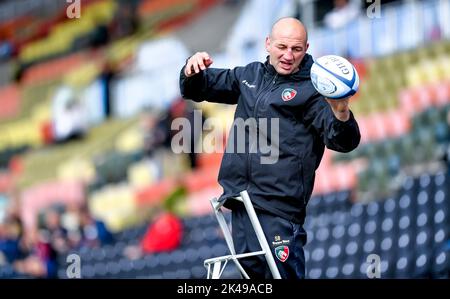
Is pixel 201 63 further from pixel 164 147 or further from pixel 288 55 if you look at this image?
pixel 164 147

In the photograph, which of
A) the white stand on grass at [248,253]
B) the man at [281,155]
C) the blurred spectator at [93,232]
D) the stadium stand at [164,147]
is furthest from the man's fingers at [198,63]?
the blurred spectator at [93,232]

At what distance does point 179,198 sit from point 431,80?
14.4ft

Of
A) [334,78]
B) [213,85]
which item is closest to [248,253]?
[213,85]

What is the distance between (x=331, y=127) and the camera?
5840mm

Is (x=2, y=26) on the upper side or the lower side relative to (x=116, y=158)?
upper

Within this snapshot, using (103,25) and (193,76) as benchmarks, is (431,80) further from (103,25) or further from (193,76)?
(103,25)

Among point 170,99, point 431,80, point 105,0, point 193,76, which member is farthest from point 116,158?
point 193,76

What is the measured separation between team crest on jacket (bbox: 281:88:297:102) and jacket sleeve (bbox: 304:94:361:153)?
3.0 inches

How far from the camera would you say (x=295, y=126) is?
6.13 m

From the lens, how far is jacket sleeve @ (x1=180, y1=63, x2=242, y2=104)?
6340 mm

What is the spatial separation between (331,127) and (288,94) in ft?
1.16

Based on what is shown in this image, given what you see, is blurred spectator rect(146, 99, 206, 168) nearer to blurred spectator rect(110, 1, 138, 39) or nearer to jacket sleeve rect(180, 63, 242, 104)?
blurred spectator rect(110, 1, 138, 39)
